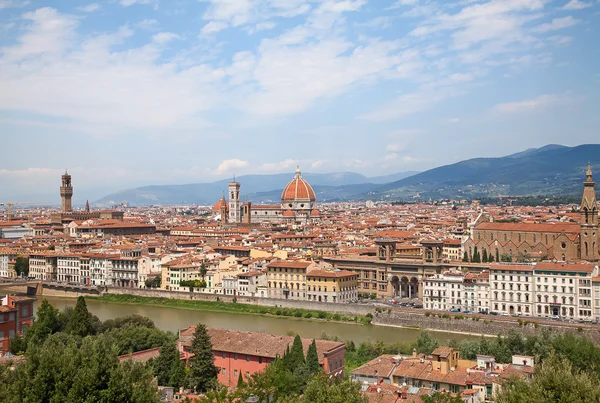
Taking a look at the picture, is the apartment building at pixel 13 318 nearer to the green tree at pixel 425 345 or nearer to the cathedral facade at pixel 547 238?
the green tree at pixel 425 345

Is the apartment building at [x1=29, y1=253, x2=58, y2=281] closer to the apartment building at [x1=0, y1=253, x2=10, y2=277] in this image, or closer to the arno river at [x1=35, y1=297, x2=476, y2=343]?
the apartment building at [x1=0, y1=253, x2=10, y2=277]

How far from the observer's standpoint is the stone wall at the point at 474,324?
2225 cm

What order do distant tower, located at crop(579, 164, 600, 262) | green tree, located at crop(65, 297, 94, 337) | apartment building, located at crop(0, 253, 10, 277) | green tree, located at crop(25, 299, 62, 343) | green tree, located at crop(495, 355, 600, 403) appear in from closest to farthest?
green tree, located at crop(495, 355, 600, 403) < green tree, located at crop(25, 299, 62, 343) < green tree, located at crop(65, 297, 94, 337) < distant tower, located at crop(579, 164, 600, 262) < apartment building, located at crop(0, 253, 10, 277)

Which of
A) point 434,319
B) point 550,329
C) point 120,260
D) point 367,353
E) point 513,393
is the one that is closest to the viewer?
point 513,393

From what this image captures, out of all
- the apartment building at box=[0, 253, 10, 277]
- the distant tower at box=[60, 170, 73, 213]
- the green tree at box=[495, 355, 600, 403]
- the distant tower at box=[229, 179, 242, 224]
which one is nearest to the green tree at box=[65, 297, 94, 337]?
the green tree at box=[495, 355, 600, 403]

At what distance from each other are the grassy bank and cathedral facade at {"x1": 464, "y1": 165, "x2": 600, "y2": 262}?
10185 millimetres

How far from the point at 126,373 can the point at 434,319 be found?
52.9 feet

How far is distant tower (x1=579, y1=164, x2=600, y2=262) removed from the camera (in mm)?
30359

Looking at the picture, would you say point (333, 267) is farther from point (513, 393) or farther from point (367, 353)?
point (513, 393)

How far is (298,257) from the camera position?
3444 centimetres

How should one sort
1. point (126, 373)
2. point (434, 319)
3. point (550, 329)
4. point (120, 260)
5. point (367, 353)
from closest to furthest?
point (126, 373) < point (367, 353) < point (550, 329) < point (434, 319) < point (120, 260)

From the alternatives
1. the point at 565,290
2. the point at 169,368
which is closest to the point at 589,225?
the point at 565,290

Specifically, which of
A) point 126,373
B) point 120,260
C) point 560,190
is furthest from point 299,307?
point 560,190

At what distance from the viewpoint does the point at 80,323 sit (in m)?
18.9
